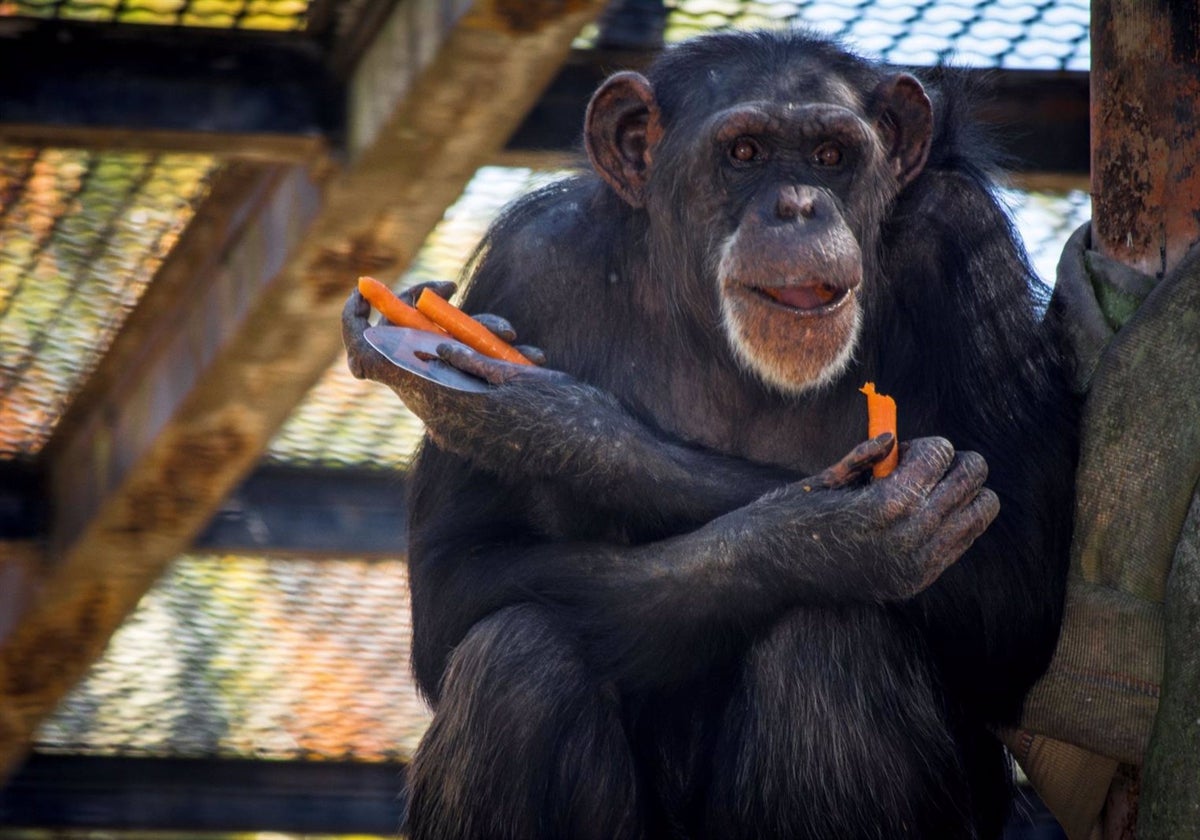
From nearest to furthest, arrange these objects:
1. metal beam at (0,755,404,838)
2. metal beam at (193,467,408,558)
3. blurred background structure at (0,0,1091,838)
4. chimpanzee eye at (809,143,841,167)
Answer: chimpanzee eye at (809,143,841,167)
blurred background structure at (0,0,1091,838)
metal beam at (193,467,408,558)
metal beam at (0,755,404,838)

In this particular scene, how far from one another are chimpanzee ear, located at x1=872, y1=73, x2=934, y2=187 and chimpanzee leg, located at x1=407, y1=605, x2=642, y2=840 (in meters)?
1.49

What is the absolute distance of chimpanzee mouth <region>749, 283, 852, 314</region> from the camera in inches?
169

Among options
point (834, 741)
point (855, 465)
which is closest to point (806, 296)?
point (855, 465)

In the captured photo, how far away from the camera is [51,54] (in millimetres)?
5074

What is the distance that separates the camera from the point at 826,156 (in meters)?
4.53

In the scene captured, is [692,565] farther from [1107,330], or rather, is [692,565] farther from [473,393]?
[1107,330]

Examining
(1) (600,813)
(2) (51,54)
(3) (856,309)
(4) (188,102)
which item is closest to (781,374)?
(3) (856,309)

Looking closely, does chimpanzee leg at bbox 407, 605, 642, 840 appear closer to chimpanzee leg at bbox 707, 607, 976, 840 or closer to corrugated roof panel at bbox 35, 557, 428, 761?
chimpanzee leg at bbox 707, 607, 976, 840

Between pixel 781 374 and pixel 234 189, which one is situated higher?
pixel 781 374

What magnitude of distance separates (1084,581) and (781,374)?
2.72ft

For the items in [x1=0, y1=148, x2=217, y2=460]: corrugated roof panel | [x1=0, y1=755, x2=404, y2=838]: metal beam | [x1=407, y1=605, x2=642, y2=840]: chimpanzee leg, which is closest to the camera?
[x1=407, y1=605, x2=642, y2=840]: chimpanzee leg

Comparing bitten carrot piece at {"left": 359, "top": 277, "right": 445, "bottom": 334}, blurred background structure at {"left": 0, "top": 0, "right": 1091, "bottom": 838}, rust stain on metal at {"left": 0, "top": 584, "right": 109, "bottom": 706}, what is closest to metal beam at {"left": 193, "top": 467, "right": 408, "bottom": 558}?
blurred background structure at {"left": 0, "top": 0, "right": 1091, "bottom": 838}

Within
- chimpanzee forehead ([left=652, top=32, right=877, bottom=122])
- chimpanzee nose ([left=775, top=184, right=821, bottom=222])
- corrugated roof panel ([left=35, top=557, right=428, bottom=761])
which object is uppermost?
chimpanzee forehead ([left=652, top=32, right=877, bottom=122])

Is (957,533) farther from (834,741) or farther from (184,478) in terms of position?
(184,478)
